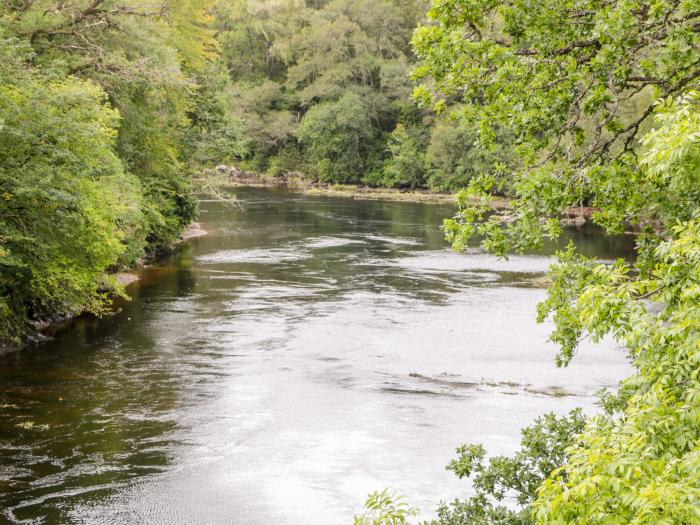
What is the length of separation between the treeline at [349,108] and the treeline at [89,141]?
42868mm

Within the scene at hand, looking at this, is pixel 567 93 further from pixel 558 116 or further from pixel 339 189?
pixel 339 189

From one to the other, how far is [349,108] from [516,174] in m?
80.4

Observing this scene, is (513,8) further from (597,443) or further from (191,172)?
(191,172)

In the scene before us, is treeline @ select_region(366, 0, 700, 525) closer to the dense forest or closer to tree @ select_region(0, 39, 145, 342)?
the dense forest

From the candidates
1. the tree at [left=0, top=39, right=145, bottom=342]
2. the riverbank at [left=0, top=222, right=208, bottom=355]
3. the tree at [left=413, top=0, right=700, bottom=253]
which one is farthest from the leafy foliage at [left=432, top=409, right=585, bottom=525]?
the riverbank at [left=0, top=222, right=208, bottom=355]

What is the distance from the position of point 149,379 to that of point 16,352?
5012 mm

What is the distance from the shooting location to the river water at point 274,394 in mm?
14109

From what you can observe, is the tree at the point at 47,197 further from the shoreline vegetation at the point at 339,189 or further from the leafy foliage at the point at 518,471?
the shoreline vegetation at the point at 339,189

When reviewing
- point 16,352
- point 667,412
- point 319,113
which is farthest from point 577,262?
point 319,113

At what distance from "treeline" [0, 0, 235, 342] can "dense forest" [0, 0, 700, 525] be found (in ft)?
0.30

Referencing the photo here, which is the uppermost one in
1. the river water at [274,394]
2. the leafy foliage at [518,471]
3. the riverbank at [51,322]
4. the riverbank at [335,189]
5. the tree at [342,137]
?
the tree at [342,137]

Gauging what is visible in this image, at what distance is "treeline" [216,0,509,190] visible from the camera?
85.1 meters

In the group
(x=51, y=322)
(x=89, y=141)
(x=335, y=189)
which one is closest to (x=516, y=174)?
(x=89, y=141)

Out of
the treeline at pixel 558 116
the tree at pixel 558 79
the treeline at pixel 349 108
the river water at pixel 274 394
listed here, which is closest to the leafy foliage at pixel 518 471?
the treeline at pixel 558 116
